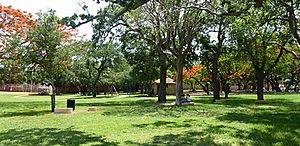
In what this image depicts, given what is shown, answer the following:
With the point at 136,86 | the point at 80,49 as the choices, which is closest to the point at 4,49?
the point at 80,49

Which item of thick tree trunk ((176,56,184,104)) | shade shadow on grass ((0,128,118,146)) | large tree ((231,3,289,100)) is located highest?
large tree ((231,3,289,100))

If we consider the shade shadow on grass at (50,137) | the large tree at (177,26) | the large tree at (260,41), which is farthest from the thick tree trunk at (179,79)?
the shade shadow on grass at (50,137)

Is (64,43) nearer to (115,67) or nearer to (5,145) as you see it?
(5,145)

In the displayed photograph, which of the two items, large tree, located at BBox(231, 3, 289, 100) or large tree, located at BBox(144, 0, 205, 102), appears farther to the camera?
large tree, located at BBox(231, 3, 289, 100)

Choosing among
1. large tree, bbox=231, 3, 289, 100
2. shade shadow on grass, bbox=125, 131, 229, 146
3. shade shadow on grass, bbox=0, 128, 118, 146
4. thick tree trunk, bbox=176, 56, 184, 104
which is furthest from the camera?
large tree, bbox=231, 3, 289, 100

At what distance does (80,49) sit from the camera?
1938cm

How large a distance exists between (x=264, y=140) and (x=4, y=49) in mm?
20945

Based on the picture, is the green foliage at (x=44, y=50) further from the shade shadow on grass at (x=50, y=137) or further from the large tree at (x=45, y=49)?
the shade shadow on grass at (x=50, y=137)

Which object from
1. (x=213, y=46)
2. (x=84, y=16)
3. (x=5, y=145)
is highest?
(x=213, y=46)

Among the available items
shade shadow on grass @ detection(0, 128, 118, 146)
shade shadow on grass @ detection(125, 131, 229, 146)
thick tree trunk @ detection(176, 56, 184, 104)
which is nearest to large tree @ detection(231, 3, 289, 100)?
thick tree trunk @ detection(176, 56, 184, 104)

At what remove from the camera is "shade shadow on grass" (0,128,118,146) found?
26.6 feet

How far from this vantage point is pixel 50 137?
9000 millimetres

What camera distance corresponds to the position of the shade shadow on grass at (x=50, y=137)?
8.11 meters

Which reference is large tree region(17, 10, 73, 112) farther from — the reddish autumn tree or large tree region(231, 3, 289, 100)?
large tree region(231, 3, 289, 100)
